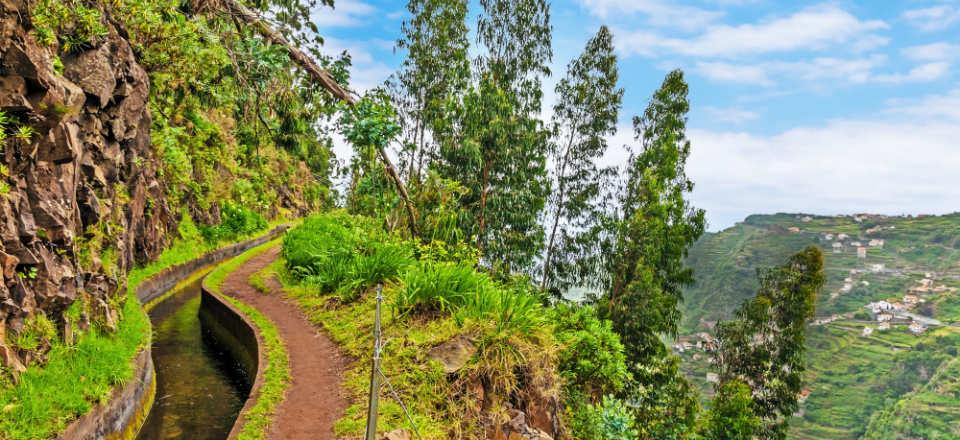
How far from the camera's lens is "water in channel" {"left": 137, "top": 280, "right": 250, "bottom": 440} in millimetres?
7578

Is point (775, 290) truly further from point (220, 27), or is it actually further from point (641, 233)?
point (220, 27)

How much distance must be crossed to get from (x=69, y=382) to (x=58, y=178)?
106 inches

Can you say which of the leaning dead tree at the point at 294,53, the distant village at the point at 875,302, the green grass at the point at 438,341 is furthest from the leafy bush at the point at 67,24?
the distant village at the point at 875,302

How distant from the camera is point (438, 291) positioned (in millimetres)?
8766

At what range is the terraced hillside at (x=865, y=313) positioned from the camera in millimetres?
77438

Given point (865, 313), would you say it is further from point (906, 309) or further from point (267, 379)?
point (267, 379)

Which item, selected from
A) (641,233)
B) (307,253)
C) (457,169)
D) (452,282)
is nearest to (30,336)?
(452,282)

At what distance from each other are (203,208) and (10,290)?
Answer: 601 inches

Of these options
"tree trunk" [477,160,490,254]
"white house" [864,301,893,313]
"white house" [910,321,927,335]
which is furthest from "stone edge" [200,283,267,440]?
"white house" [864,301,893,313]

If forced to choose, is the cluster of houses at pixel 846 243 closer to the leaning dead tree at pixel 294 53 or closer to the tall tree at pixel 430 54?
the tall tree at pixel 430 54

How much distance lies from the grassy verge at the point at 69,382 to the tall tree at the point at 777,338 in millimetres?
22722

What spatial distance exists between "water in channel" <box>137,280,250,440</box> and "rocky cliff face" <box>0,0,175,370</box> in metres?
1.49

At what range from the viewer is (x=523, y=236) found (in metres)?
19.7

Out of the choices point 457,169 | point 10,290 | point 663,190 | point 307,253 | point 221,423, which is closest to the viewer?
point 10,290
